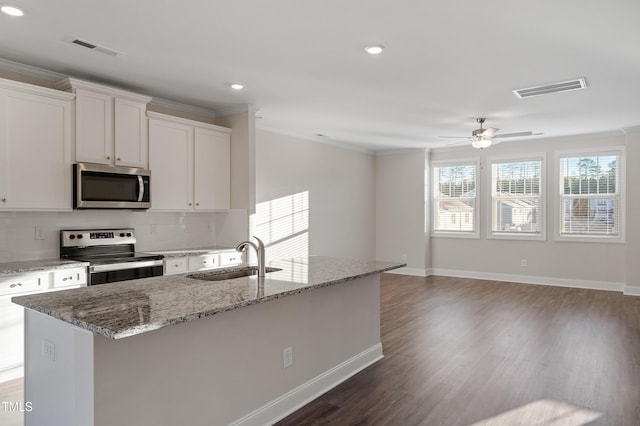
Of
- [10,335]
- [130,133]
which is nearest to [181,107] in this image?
[130,133]

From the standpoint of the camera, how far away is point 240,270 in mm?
3277

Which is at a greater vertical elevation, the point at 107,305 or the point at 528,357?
the point at 107,305

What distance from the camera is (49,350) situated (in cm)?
207

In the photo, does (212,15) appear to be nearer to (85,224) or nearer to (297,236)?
(85,224)

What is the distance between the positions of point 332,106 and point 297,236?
2.59 metres

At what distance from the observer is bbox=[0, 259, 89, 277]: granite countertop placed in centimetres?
326

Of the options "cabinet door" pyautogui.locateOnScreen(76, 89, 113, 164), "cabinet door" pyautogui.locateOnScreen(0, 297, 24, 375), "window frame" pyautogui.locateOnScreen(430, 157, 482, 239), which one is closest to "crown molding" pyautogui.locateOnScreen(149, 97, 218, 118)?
"cabinet door" pyautogui.locateOnScreen(76, 89, 113, 164)

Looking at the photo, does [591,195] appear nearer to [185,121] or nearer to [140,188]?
[185,121]

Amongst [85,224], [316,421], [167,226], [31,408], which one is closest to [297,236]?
[167,226]

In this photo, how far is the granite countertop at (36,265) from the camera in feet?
10.7

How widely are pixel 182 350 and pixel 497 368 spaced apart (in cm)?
268

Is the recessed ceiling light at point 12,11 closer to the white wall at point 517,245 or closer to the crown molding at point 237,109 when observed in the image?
the crown molding at point 237,109

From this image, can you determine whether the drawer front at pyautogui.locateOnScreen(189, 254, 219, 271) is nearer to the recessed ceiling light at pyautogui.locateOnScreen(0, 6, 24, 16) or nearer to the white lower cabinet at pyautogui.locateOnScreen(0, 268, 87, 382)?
the white lower cabinet at pyautogui.locateOnScreen(0, 268, 87, 382)

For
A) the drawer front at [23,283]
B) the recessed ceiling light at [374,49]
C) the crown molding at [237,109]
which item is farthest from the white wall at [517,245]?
the drawer front at [23,283]
